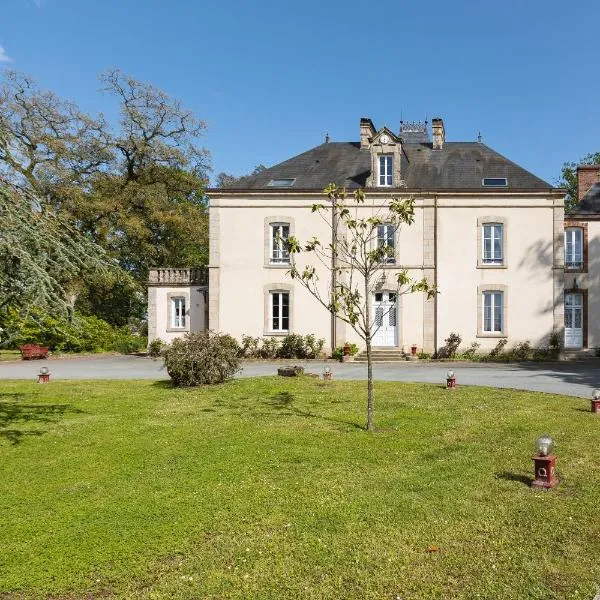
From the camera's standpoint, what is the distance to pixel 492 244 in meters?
22.6

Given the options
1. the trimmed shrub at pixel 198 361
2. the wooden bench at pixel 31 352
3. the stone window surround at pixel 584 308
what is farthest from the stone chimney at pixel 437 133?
the wooden bench at pixel 31 352

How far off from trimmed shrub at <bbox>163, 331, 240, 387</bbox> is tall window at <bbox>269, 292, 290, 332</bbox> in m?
9.05

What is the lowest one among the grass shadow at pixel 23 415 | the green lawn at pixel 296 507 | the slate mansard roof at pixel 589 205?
the grass shadow at pixel 23 415

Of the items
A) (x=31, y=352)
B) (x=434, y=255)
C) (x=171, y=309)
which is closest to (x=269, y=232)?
(x=171, y=309)

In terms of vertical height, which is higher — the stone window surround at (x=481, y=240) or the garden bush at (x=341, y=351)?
the stone window surround at (x=481, y=240)

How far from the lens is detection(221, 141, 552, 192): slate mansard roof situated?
2283cm

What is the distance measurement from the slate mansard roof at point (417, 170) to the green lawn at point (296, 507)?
49.0 feet

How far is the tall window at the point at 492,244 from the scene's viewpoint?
888 inches

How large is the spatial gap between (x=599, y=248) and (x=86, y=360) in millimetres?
23249

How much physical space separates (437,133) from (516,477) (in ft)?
70.7

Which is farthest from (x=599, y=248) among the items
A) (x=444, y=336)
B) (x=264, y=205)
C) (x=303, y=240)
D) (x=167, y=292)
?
(x=167, y=292)

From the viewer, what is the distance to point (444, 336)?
22453 millimetres

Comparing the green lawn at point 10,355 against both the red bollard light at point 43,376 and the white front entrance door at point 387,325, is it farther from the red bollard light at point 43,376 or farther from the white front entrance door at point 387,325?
the white front entrance door at point 387,325

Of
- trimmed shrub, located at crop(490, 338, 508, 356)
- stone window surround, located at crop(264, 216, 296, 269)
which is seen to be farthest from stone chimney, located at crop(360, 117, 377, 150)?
trimmed shrub, located at crop(490, 338, 508, 356)
